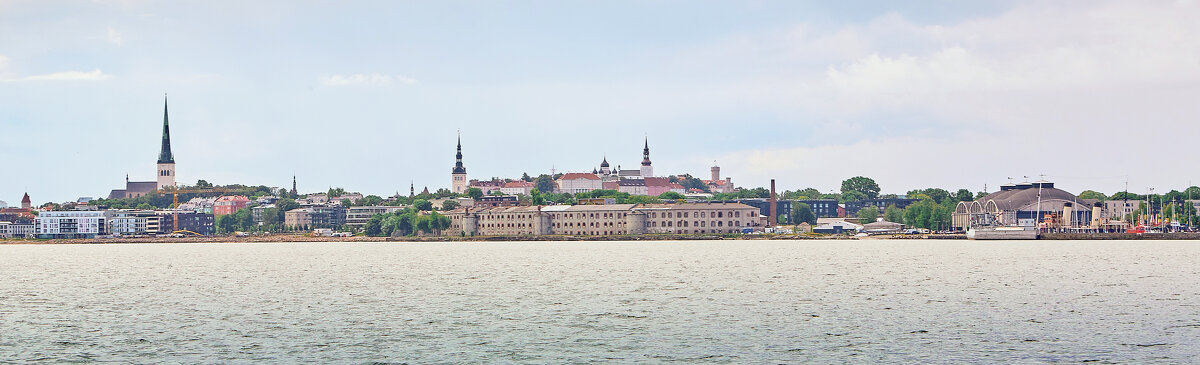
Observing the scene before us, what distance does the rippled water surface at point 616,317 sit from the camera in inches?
1169

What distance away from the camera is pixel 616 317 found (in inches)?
1507

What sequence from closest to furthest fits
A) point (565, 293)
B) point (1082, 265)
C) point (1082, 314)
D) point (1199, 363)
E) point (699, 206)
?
point (1199, 363) < point (1082, 314) < point (565, 293) < point (1082, 265) < point (699, 206)

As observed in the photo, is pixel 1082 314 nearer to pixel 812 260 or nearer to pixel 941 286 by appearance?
pixel 941 286

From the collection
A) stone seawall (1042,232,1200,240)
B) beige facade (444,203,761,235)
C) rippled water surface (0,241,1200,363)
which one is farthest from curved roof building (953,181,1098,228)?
rippled water surface (0,241,1200,363)

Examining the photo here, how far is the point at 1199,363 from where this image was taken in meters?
26.9

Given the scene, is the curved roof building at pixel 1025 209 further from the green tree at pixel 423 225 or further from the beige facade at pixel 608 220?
the green tree at pixel 423 225

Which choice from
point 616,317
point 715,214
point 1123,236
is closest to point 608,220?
point 715,214

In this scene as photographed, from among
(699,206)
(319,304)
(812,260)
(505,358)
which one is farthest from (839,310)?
(699,206)

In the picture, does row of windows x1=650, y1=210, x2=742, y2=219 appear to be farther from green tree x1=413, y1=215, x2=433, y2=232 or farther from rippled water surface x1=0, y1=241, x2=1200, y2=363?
rippled water surface x1=0, y1=241, x2=1200, y2=363

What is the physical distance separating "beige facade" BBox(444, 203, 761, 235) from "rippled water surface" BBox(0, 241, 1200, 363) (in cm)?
11205

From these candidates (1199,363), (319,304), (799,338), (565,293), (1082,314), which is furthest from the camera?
(565,293)

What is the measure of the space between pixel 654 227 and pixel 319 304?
137783 mm

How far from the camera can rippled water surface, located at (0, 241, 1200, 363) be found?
29.7 metres

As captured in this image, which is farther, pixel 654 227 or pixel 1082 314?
pixel 654 227
